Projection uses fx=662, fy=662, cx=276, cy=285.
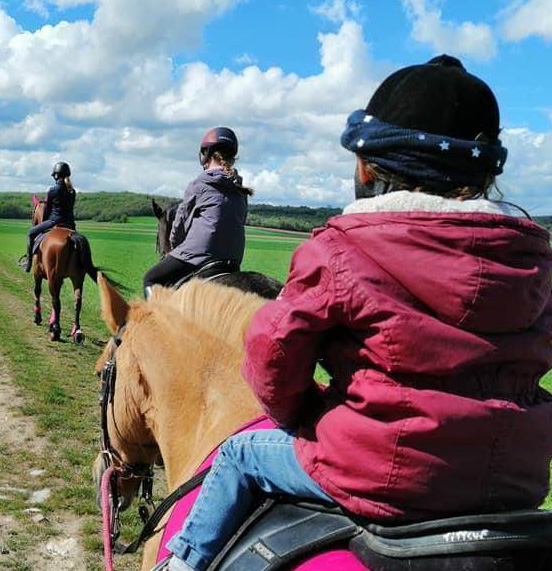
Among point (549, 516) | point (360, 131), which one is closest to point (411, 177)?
point (360, 131)

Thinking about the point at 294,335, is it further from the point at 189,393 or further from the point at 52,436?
the point at 52,436

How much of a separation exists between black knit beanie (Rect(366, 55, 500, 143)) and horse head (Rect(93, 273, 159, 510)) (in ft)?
6.12

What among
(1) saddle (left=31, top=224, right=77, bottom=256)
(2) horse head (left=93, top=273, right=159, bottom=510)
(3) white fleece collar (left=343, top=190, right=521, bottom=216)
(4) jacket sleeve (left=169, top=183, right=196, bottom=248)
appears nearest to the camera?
(3) white fleece collar (left=343, top=190, right=521, bottom=216)

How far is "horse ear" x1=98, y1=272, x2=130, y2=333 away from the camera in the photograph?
333cm

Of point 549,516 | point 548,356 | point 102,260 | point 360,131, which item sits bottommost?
point 102,260

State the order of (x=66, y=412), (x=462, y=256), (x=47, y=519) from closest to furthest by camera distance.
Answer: (x=462, y=256) < (x=47, y=519) < (x=66, y=412)

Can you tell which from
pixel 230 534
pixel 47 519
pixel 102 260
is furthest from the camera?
pixel 102 260

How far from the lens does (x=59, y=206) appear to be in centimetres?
1580

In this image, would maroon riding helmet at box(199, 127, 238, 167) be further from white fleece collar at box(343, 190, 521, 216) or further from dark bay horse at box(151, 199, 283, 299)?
white fleece collar at box(343, 190, 521, 216)

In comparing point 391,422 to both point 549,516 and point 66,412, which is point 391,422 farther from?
point 66,412

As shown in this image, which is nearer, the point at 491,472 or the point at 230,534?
the point at 491,472

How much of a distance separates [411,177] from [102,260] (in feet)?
143

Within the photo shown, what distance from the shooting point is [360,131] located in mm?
2041

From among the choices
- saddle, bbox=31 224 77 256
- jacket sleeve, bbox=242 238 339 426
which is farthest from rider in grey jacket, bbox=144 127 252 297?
saddle, bbox=31 224 77 256
